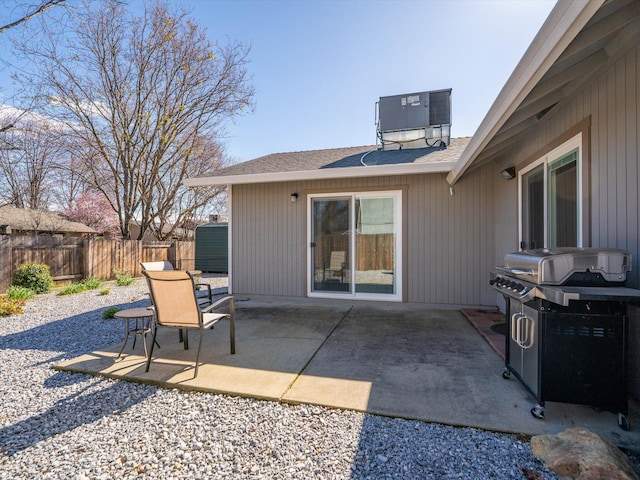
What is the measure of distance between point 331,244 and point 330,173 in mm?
1333

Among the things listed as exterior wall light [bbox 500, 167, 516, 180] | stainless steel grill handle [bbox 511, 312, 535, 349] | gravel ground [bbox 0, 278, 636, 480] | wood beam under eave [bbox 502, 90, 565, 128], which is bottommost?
gravel ground [bbox 0, 278, 636, 480]

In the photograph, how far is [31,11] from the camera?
592 cm

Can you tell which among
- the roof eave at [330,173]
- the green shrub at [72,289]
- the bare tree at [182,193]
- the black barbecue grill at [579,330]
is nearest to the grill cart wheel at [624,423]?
the black barbecue grill at [579,330]

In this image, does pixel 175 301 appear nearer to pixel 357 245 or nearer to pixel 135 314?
pixel 135 314

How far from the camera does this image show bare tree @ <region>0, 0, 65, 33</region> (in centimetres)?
586

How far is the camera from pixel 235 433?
200 cm

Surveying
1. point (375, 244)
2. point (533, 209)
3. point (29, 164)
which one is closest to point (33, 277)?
point (375, 244)

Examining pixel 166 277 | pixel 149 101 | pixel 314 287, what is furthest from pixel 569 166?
pixel 149 101

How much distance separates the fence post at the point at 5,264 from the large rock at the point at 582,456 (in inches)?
398

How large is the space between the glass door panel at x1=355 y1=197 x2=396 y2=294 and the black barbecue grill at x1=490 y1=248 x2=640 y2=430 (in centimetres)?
368

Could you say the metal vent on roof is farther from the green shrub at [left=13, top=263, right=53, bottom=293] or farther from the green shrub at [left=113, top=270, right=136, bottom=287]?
the green shrub at [left=13, top=263, right=53, bottom=293]

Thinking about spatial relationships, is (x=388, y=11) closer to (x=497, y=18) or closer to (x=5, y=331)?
(x=497, y=18)

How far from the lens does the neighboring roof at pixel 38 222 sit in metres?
14.5

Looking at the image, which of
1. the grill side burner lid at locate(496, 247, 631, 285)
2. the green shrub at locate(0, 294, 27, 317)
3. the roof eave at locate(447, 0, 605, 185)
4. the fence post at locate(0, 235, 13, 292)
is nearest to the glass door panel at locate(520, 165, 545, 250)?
the roof eave at locate(447, 0, 605, 185)
